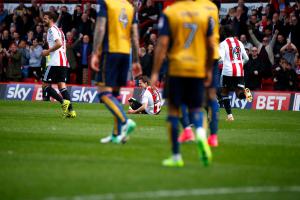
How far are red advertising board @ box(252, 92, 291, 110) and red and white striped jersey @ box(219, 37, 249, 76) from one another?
7358mm

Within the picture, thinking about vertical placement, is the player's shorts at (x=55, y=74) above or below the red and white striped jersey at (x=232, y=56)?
below

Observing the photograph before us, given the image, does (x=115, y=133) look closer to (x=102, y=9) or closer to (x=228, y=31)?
(x=102, y=9)

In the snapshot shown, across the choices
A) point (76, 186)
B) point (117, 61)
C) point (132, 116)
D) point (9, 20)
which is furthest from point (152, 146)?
point (9, 20)

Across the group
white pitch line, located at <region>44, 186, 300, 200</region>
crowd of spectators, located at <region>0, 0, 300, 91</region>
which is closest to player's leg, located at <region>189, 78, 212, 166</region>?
white pitch line, located at <region>44, 186, 300, 200</region>

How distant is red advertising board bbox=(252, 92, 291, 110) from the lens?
94.3 feet

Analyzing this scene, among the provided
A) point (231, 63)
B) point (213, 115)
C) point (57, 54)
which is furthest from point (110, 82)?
point (231, 63)

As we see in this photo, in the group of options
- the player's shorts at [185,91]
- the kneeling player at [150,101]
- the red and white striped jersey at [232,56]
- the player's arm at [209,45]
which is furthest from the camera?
the kneeling player at [150,101]

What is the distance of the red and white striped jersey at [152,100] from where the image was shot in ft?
77.3

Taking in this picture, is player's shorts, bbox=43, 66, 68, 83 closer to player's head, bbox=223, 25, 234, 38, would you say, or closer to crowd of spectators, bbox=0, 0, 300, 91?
player's head, bbox=223, 25, 234, 38

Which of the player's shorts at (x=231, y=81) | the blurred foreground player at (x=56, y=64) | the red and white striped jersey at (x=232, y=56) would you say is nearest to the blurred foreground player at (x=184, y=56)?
the red and white striped jersey at (x=232, y=56)

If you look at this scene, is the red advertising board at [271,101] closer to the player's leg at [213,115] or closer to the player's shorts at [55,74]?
the player's shorts at [55,74]

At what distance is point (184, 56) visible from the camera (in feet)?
36.9

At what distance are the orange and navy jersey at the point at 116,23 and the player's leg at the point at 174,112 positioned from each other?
10.5 ft

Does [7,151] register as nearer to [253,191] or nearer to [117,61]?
[117,61]
